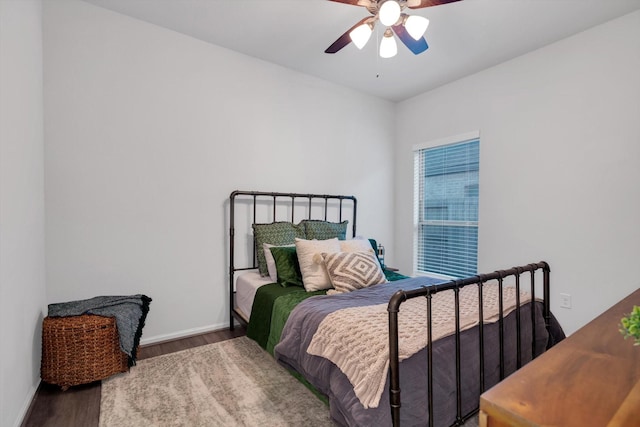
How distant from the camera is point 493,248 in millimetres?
3377

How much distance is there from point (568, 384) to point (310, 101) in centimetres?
345

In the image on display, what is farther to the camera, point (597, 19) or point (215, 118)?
point (215, 118)

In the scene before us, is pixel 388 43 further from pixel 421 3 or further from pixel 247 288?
pixel 247 288

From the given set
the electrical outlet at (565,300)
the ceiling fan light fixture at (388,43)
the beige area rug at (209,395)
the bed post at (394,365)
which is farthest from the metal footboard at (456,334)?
the ceiling fan light fixture at (388,43)

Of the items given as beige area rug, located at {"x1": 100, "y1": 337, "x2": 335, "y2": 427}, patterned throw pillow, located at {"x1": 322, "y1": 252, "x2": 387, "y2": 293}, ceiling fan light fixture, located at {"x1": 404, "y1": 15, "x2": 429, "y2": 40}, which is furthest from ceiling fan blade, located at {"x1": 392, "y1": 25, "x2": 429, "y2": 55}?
beige area rug, located at {"x1": 100, "y1": 337, "x2": 335, "y2": 427}

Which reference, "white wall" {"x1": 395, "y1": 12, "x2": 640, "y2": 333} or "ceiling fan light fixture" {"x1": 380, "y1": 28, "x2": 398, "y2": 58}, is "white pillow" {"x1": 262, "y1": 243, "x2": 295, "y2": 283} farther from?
"white wall" {"x1": 395, "y1": 12, "x2": 640, "y2": 333}

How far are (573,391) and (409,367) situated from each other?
71 centimetres

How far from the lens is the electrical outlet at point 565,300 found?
282cm

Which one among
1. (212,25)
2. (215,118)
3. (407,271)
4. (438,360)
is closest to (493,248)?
(407,271)

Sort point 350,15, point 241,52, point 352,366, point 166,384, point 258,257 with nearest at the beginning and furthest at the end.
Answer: point 352,366 → point 166,384 → point 350,15 → point 258,257 → point 241,52

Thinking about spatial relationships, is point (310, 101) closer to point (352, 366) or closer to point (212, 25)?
point (212, 25)

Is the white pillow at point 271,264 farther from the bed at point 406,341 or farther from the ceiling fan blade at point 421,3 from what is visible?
the ceiling fan blade at point 421,3

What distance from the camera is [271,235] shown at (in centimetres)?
299

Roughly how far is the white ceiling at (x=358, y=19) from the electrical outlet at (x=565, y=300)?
7.00ft
